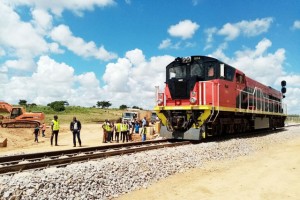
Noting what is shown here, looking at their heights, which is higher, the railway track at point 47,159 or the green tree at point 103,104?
the green tree at point 103,104

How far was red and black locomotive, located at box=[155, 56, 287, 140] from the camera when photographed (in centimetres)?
1572

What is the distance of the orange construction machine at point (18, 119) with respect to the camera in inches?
1348

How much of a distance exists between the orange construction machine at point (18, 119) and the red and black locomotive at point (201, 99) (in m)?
21.5

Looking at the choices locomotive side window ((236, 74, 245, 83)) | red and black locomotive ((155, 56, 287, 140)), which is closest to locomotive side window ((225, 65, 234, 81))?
red and black locomotive ((155, 56, 287, 140))

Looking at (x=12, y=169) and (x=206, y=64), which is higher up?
(x=206, y=64)

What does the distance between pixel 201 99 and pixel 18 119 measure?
82.0 feet

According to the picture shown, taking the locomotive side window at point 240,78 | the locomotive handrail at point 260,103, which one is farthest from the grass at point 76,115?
the locomotive side window at point 240,78

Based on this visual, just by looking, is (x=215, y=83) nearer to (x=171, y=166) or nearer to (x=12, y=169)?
(x=171, y=166)

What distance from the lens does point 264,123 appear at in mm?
25234

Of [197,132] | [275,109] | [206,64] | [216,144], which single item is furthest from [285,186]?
[275,109]

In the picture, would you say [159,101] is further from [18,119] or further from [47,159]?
[18,119]

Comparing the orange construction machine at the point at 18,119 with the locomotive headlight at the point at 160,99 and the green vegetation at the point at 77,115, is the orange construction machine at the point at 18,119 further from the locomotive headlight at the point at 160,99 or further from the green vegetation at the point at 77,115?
the locomotive headlight at the point at 160,99

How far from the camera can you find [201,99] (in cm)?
1581

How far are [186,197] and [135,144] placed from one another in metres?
8.23
